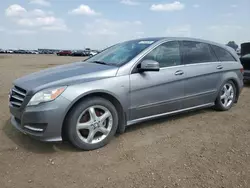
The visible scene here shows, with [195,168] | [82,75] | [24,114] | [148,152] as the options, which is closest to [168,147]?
[148,152]

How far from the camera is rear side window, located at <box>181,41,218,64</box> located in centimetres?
447

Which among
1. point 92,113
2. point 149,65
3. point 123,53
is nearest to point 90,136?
point 92,113

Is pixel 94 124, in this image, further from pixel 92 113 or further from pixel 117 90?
pixel 117 90

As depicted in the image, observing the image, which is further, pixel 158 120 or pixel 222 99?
pixel 222 99

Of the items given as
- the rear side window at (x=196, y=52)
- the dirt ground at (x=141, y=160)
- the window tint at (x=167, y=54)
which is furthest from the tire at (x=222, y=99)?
the window tint at (x=167, y=54)

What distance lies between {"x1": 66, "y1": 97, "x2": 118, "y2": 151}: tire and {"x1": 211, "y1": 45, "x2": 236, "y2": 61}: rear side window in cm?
274

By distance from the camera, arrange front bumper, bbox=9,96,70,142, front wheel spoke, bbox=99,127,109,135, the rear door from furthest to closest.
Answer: the rear door
front wheel spoke, bbox=99,127,109,135
front bumper, bbox=9,96,70,142

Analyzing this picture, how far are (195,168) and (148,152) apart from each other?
67cm

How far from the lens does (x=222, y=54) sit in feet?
16.9

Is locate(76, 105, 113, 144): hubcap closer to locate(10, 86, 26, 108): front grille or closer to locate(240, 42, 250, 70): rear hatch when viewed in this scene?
locate(10, 86, 26, 108): front grille

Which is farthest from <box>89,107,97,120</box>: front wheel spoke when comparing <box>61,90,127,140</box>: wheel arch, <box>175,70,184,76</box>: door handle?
<box>175,70,184,76</box>: door handle

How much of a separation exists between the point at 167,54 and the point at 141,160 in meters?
1.93

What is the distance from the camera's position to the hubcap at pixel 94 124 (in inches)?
131

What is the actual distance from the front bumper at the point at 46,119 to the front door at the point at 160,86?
108 cm
